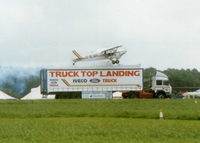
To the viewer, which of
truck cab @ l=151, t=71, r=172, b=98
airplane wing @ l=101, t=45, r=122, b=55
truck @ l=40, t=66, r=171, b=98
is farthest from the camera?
airplane wing @ l=101, t=45, r=122, b=55

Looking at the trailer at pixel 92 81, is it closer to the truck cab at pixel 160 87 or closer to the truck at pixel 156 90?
the truck at pixel 156 90

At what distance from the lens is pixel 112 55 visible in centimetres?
5434

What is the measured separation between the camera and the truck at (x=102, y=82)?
48.6 m

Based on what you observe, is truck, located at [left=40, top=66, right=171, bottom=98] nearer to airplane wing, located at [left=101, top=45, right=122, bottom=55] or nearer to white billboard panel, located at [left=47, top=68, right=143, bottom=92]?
white billboard panel, located at [left=47, top=68, right=143, bottom=92]

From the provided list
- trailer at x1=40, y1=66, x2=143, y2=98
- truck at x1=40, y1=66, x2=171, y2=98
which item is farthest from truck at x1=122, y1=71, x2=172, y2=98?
trailer at x1=40, y1=66, x2=143, y2=98

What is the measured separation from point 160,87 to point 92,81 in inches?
330

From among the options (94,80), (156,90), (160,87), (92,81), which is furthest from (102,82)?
(160,87)

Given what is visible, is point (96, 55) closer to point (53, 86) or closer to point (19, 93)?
point (53, 86)

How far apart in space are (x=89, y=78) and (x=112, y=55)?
6.76 meters

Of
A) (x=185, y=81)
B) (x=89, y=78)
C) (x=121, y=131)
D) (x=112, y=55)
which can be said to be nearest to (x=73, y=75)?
(x=89, y=78)

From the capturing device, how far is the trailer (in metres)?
48.7

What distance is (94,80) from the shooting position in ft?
161

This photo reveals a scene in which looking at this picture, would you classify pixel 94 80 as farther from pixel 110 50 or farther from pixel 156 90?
pixel 156 90

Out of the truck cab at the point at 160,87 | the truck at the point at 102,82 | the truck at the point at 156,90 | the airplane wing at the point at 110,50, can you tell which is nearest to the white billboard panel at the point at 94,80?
the truck at the point at 102,82
